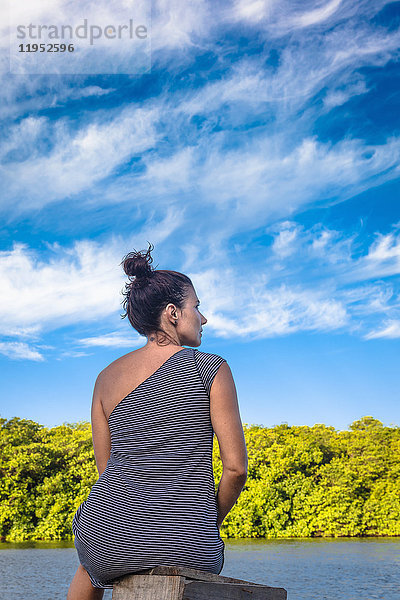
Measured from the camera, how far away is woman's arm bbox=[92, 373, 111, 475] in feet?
5.16

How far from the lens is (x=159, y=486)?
53.1 inches

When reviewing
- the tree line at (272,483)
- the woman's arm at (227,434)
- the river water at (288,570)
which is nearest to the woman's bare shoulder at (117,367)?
the woman's arm at (227,434)

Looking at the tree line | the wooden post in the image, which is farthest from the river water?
the wooden post

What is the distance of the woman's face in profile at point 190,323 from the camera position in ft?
5.27

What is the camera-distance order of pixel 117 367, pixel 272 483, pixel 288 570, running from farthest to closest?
pixel 272 483
pixel 288 570
pixel 117 367

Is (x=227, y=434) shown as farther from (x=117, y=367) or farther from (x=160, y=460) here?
(x=117, y=367)

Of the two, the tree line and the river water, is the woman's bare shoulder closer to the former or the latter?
the river water

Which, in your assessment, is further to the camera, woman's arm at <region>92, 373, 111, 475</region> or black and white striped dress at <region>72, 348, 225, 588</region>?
woman's arm at <region>92, 373, 111, 475</region>

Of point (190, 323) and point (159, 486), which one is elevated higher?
point (190, 323)

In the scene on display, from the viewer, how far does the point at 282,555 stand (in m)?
17.2

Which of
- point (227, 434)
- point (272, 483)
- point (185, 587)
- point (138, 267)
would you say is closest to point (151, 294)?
point (138, 267)

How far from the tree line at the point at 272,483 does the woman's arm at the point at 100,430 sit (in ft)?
73.1

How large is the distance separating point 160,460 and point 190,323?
39 centimetres

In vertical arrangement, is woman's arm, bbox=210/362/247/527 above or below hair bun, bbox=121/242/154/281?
below
